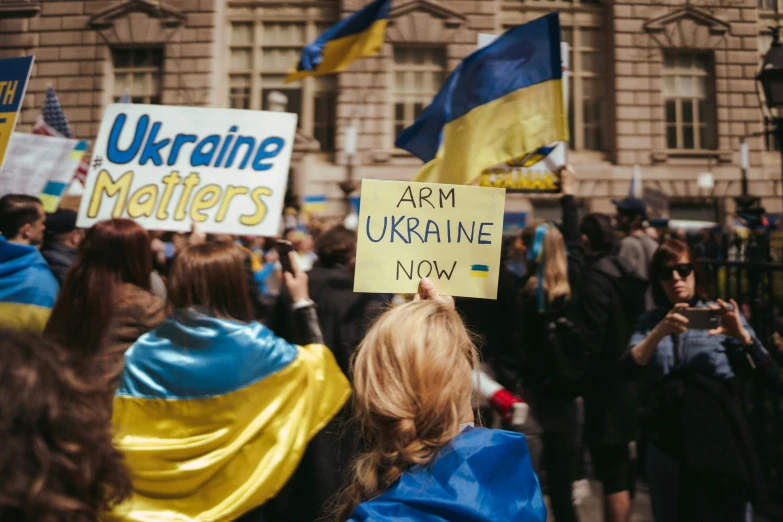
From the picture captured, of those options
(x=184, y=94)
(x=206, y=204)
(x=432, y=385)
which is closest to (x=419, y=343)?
(x=432, y=385)

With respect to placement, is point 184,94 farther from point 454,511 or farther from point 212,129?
point 454,511

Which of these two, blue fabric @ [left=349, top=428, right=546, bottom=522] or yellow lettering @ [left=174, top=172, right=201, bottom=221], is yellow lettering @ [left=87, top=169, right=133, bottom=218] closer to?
yellow lettering @ [left=174, top=172, right=201, bottom=221]

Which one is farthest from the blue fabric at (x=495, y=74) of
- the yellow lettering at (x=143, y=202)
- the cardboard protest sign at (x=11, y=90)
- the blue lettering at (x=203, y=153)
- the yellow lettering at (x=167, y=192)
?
the cardboard protest sign at (x=11, y=90)

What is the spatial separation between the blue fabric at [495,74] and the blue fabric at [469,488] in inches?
116

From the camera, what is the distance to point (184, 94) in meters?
17.9

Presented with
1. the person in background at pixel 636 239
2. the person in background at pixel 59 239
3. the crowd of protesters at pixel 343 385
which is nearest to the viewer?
the crowd of protesters at pixel 343 385

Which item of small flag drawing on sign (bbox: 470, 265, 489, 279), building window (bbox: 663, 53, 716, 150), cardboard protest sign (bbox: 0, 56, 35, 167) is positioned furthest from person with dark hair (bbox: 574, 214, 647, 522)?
building window (bbox: 663, 53, 716, 150)

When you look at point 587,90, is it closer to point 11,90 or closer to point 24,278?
point 11,90

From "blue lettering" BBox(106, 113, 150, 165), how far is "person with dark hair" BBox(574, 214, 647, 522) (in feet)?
9.68

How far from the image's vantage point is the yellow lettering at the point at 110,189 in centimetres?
407

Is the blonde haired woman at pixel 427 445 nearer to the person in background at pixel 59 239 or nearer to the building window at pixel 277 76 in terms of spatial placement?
the person in background at pixel 59 239

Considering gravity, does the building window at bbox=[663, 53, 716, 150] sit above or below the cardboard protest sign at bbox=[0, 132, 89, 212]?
above

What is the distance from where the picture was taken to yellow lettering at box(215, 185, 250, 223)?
13.4ft

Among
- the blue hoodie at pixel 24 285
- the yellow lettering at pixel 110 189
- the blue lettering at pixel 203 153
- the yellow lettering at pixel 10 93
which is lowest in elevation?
the blue hoodie at pixel 24 285
